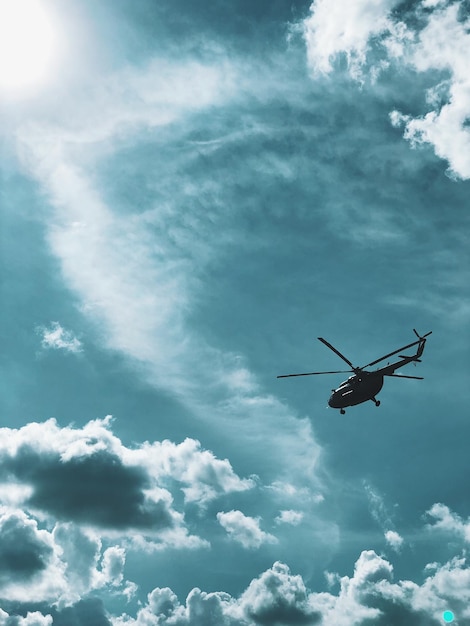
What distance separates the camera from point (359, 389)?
75.7 metres

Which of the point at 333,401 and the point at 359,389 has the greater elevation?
the point at 359,389

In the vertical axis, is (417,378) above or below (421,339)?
below

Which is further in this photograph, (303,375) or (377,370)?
(377,370)

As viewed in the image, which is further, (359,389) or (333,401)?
(333,401)

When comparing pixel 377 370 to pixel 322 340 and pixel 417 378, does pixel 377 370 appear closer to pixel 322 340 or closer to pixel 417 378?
pixel 417 378

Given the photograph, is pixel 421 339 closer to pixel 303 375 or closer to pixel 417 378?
pixel 417 378

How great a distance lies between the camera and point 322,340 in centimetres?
6838

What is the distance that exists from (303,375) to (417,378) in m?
16.7

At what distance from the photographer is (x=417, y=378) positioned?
72938 millimetres

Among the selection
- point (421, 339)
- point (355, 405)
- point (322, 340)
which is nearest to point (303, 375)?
point (322, 340)

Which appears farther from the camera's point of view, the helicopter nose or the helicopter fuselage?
the helicopter nose

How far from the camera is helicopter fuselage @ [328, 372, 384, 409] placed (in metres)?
75.8

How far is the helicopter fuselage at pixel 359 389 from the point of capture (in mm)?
75750

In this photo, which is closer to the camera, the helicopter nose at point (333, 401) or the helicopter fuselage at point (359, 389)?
the helicopter fuselage at point (359, 389)
